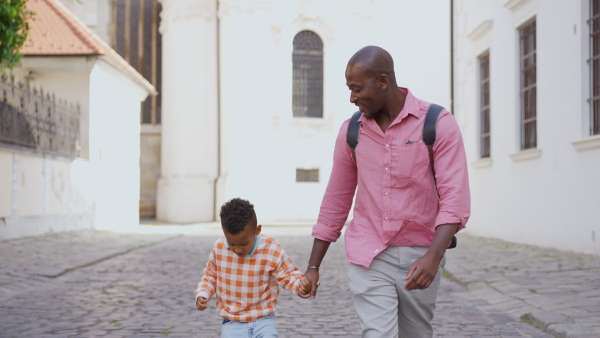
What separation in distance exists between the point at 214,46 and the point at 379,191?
27.6 m

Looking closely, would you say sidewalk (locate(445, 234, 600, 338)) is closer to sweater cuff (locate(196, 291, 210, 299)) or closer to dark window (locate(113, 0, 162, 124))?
sweater cuff (locate(196, 291, 210, 299))

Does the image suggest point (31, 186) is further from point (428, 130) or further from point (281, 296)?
point (428, 130)

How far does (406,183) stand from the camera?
344 cm

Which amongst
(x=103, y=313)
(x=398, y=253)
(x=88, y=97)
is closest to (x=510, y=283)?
(x=103, y=313)

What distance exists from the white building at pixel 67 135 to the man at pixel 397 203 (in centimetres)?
1236

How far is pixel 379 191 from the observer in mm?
3482

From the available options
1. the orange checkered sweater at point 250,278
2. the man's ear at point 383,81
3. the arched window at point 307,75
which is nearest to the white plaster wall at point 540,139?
the orange checkered sweater at point 250,278

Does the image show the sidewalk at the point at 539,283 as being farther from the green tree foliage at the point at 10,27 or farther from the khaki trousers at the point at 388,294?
the green tree foliage at the point at 10,27

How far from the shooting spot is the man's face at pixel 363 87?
3.35 m

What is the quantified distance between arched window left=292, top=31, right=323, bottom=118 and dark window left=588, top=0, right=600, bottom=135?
19033mm

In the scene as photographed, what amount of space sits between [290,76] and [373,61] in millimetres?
27463

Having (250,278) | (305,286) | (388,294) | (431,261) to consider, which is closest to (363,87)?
(431,261)

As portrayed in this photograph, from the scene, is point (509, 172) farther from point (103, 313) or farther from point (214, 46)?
point (214, 46)

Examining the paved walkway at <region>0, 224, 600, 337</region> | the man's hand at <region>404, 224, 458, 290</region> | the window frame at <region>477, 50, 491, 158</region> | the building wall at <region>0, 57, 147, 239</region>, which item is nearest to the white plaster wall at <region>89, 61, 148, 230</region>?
the building wall at <region>0, 57, 147, 239</region>
